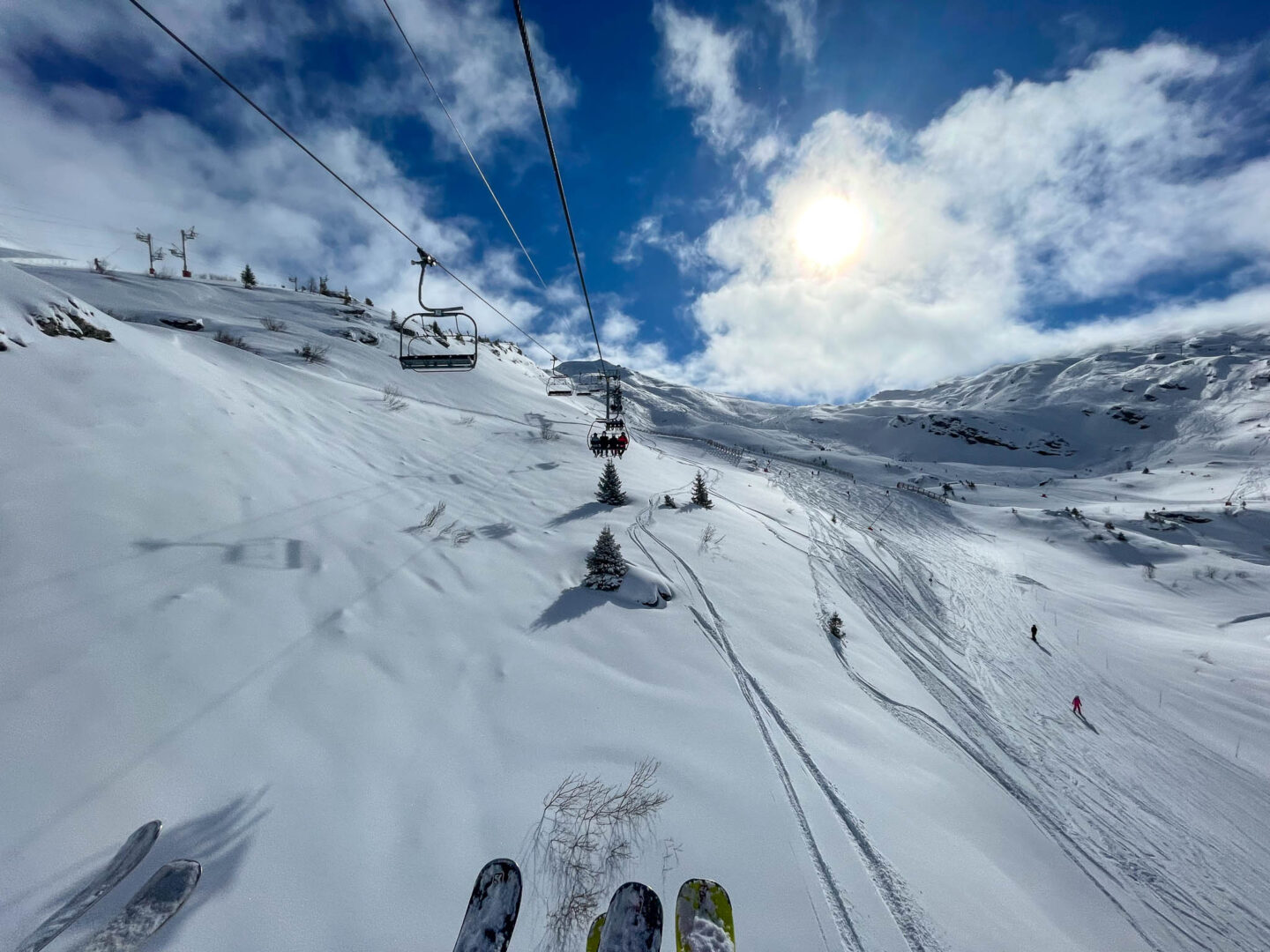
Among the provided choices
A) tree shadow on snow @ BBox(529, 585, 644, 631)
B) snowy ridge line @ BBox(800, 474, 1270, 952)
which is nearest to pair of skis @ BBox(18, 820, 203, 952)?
tree shadow on snow @ BBox(529, 585, 644, 631)

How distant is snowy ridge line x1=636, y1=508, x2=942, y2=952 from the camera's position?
168 inches

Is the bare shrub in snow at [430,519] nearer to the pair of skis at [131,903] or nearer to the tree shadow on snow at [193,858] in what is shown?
the tree shadow on snow at [193,858]

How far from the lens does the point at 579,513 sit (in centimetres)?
1389

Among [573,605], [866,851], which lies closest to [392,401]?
[573,605]

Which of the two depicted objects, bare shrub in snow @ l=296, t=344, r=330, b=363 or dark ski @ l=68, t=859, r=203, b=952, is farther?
bare shrub in snow @ l=296, t=344, r=330, b=363

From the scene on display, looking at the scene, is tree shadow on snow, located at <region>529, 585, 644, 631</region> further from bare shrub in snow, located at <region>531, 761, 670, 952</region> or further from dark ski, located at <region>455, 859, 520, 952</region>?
dark ski, located at <region>455, 859, 520, 952</region>

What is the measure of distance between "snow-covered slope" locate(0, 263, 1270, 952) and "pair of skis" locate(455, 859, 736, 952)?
0.70ft

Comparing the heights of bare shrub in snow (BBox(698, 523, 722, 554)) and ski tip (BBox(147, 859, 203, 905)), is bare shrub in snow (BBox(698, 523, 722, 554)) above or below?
above

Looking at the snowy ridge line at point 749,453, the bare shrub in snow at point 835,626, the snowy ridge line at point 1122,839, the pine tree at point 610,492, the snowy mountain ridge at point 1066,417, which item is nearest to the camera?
the snowy ridge line at point 1122,839

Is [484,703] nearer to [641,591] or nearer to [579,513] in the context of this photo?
[641,591]

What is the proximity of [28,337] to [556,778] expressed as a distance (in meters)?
11.5

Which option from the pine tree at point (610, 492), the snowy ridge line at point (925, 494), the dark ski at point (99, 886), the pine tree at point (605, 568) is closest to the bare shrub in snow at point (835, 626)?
the pine tree at point (605, 568)

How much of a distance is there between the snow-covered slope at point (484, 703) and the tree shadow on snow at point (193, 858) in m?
0.02

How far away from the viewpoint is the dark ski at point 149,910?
107 inches
